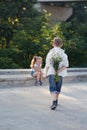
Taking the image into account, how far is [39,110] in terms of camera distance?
978 centimetres

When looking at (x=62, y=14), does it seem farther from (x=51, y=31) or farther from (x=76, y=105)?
(x=76, y=105)

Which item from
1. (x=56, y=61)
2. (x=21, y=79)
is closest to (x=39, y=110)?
(x=56, y=61)

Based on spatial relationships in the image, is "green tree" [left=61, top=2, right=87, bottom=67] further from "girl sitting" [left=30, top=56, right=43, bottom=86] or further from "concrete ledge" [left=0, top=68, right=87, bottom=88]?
"girl sitting" [left=30, top=56, right=43, bottom=86]

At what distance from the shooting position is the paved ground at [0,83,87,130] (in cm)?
831

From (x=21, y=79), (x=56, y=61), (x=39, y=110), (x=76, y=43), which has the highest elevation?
(x=56, y=61)

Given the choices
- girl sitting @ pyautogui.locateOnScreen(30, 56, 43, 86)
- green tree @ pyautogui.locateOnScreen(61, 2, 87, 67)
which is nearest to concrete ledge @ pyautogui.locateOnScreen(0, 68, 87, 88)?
girl sitting @ pyautogui.locateOnScreen(30, 56, 43, 86)

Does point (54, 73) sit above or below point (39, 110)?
above

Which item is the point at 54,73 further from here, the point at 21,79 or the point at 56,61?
the point at 21,79

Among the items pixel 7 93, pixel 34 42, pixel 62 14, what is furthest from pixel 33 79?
pixel 62 14

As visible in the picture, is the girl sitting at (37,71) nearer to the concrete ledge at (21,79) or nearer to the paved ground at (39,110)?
the concrete ledge at (21,79)

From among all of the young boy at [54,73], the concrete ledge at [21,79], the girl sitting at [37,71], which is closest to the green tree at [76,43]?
the concrete ledge at [21,79]

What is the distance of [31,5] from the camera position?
3195 centimetres

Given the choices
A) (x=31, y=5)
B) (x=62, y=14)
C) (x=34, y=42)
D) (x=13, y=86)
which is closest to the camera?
(x=13, y=86)

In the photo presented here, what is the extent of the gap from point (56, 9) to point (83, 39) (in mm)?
29499
